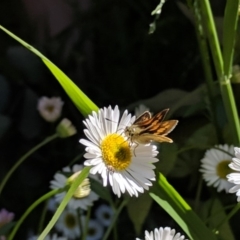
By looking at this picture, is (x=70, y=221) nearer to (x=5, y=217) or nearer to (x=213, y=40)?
(x=5, y=217)

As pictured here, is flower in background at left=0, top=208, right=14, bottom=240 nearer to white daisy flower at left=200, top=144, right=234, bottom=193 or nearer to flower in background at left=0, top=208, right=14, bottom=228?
flower in background at left=0, top=208, right=14, bottom=228

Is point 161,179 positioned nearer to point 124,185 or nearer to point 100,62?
point 124,185

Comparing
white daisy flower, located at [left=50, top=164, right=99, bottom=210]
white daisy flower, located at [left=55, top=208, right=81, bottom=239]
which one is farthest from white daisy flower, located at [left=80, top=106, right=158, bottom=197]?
white daisy flower, located at [left=55, top=208, right=81, bottom=239]

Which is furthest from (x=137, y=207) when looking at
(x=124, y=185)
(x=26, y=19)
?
(x=26, y=19)

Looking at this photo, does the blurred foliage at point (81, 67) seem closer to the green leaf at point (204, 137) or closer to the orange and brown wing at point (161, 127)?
the green leaf at point (204, 137)

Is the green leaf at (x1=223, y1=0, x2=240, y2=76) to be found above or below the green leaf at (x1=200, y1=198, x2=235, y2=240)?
above

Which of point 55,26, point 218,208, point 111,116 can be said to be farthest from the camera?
point 55,26

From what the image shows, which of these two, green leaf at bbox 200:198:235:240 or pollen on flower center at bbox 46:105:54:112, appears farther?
pollen on flower center at bbox 46:105:54:112
